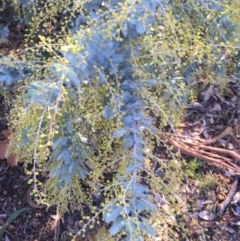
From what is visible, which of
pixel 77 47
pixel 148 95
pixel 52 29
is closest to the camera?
pixel 77 47

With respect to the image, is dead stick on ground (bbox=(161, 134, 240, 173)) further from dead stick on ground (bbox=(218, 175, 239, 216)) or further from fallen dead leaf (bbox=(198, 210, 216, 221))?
fallen dead leaf (bbox=(198, 210, 216, 221))

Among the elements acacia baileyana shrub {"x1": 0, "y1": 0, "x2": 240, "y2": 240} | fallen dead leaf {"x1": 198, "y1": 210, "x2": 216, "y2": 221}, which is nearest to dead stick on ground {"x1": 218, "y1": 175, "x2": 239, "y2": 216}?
fallen dead leaf {"x1": 198, "y1": 210, "x2": 216, "y2": 221}

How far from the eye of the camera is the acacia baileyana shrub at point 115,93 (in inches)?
54.0

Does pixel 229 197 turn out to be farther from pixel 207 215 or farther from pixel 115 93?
pixel 115 93

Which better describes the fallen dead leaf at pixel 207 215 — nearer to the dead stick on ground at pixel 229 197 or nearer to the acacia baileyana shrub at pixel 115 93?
the dead stick on ground at pixel 229 197

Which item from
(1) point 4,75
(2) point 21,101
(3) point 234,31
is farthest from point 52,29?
(3) point 234,31

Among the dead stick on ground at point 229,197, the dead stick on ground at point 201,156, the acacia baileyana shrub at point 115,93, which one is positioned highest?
the acacia baileyana shrub at point 115,93

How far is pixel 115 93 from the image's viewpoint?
4.98ft

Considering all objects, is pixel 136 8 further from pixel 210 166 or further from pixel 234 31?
pixel 210 166

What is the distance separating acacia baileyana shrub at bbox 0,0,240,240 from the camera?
1.37 meters

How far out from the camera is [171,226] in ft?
6.73

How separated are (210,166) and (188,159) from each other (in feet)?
0.40

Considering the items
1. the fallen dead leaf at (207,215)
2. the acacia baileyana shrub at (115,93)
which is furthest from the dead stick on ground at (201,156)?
the acacia baileyana shrub at (115,93)

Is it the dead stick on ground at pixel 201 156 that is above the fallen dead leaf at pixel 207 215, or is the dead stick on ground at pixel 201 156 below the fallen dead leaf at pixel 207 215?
above
